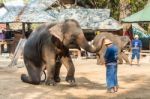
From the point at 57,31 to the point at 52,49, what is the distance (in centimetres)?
63

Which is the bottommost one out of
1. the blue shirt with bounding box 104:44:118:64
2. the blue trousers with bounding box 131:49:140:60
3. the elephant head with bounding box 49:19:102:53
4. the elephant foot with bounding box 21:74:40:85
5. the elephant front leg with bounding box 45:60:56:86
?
the blue trousers with bounding box 131:49:140:60

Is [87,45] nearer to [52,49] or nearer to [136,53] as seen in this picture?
[52,49]

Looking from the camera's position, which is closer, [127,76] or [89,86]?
[89,86]

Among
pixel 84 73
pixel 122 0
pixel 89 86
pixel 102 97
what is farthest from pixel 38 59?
pixel 122 0

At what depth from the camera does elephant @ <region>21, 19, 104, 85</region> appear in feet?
49.2

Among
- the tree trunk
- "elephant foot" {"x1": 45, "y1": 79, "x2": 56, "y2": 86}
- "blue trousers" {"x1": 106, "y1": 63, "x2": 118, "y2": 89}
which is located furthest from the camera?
the tree trunk

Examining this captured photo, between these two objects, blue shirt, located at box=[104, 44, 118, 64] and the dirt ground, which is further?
blue shirt, located at box=[104, 44, 118, 64]

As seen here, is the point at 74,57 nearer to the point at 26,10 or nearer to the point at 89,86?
the point at 26,10

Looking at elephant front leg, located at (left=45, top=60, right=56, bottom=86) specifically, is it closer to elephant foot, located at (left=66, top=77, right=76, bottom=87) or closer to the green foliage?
elephant foot, located at (left=66, top=77, right=76, bottom=87)

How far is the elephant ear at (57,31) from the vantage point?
49.3 feet

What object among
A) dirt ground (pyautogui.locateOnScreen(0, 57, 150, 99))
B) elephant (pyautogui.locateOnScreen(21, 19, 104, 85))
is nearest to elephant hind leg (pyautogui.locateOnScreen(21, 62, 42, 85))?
elephant (pyautogui.locateOnScreen(21, 19, 104, 85))

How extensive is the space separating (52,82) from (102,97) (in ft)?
8.87

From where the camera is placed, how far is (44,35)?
51.8 ft

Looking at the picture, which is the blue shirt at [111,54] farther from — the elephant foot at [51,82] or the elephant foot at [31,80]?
the elephant foot at [31,80]
